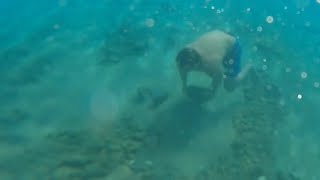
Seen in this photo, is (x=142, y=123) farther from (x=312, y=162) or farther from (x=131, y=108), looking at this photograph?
(x=312, y=162)

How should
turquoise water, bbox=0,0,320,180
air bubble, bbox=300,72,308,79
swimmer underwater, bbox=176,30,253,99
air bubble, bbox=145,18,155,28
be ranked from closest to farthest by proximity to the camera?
turquoise water, bbox=0,0,320,180
swimmer underwater, bbox=176,30,253,99
air bubble, bbox=300,72,308,79
air bubble, bbox=145,18,155,28

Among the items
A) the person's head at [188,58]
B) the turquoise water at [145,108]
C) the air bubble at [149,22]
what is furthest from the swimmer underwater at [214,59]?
the air bubble at [149,22]

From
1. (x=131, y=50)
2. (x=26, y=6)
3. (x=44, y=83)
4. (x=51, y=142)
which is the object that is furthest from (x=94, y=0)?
(x=51, y=142)

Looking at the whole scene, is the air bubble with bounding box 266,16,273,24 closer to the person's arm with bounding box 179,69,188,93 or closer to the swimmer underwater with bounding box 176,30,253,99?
the swimmer underwater with bounding box 176,30,253,99

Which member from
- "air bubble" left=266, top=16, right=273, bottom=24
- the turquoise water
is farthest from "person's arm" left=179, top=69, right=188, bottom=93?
"air bubble" left=266, top=16, right=273, bottom=24

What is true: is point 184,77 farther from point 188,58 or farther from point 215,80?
point 215,80

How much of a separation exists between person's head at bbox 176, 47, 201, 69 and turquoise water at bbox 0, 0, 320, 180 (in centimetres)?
101

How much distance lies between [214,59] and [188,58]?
576 mm

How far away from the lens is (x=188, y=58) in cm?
874

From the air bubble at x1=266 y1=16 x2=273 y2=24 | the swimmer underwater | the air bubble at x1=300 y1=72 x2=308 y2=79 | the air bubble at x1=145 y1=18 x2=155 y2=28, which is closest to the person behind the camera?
the swimmer underwater

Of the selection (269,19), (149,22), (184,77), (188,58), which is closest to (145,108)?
(184,77)

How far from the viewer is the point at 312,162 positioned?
9.19 meters

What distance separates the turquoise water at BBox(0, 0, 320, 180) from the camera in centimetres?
788

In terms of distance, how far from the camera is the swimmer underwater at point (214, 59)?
8789 millimetres
